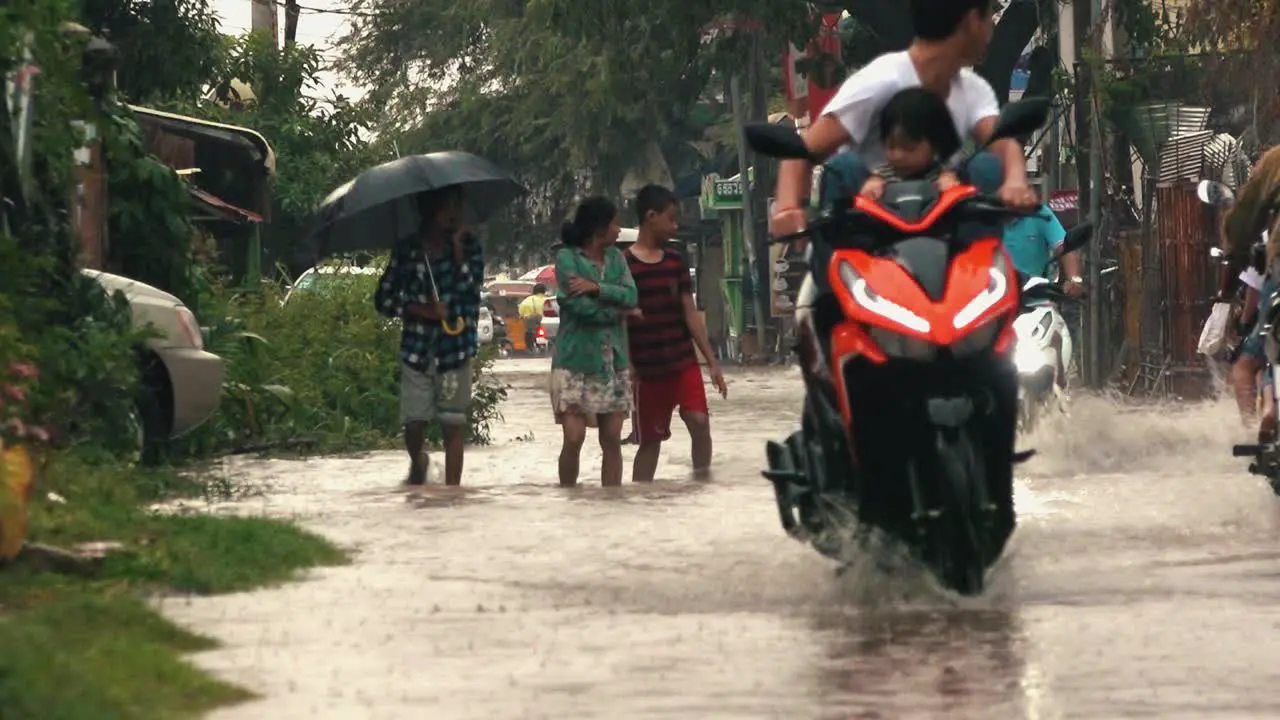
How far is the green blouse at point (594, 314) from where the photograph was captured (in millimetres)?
13219

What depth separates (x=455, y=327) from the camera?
43.6ft

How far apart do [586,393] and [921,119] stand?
5624 millimetres

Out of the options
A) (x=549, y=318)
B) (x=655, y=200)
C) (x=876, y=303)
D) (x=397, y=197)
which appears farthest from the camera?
(x=549, y=318)

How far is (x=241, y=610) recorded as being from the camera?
798cm

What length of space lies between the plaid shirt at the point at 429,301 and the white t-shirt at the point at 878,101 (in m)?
5.33

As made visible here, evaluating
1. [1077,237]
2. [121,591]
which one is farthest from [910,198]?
[121,591]

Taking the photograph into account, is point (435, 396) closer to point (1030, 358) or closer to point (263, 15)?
point (1030, 358)

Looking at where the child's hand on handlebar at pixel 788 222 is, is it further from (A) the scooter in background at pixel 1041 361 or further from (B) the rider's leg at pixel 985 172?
(A) the scooter in background at pixel 1041 361

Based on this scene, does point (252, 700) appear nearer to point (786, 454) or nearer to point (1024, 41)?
point (786, 454)

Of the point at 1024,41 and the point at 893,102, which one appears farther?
the point at 1024,41

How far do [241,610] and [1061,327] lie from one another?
24.0 feet

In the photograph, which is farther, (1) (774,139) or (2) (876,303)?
(1) (774,139)

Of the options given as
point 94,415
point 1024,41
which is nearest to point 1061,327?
point 94,415

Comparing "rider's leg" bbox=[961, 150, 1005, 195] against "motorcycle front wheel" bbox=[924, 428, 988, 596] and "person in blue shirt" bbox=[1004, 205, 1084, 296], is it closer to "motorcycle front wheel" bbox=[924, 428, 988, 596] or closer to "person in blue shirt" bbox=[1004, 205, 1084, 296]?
"motorcycle front wheel" bbox=[924, 428, 988, 596]
